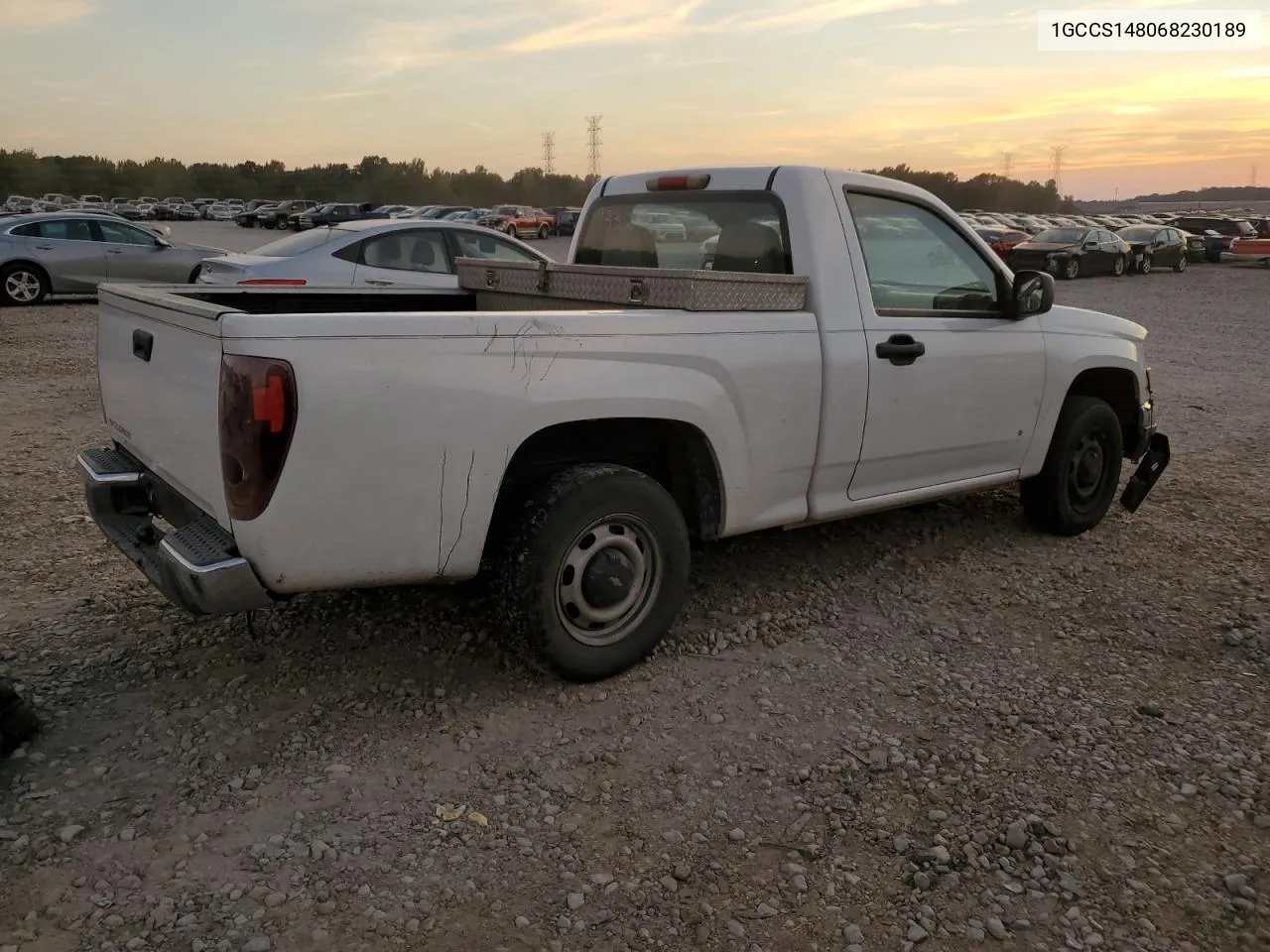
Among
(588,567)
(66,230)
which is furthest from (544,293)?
(66,230)

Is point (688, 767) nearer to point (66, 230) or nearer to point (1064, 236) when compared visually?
point (66, 230)

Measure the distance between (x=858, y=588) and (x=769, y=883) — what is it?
2232 mm

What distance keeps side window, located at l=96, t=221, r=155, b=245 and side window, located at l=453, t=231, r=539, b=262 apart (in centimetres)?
771

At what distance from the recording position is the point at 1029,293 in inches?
192

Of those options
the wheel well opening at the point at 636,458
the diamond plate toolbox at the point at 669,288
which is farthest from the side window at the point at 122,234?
the wheel well opening at the point at 636,458

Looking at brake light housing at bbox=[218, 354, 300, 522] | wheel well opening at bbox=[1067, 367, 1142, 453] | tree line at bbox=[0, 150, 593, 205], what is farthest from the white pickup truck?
tree line at bbox=[0, 150, 593, 205]

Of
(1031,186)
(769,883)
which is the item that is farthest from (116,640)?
(1031,186)

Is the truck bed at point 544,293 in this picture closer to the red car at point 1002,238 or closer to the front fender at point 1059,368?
the front fender at point 1059,368

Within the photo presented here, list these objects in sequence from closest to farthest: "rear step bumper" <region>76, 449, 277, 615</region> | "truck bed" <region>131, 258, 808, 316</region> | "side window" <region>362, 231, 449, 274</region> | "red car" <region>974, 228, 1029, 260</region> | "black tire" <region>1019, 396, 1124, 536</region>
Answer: "rear step bumper" <region>76, 449, 277, 615</region>
"truck bed" <region>131, 258, 808, 316</region>
"black tire" <region>1019, 396, 1124, 536</region>
"side window" <region>362, 231, 449, 274</region>
"red car" <region>974, 228, 1029, 260</region>

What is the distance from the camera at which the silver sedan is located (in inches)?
598

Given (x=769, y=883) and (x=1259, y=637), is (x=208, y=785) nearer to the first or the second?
(x=769, y=883)

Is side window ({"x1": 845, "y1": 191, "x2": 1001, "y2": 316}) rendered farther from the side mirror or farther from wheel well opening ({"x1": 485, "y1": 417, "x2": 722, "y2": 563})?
wheel well opening ({"x1": 485, "y1": 417, "x2": 722, "y2": 563})

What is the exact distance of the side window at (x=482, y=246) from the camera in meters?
10.9

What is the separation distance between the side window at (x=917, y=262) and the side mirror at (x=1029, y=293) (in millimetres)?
85
